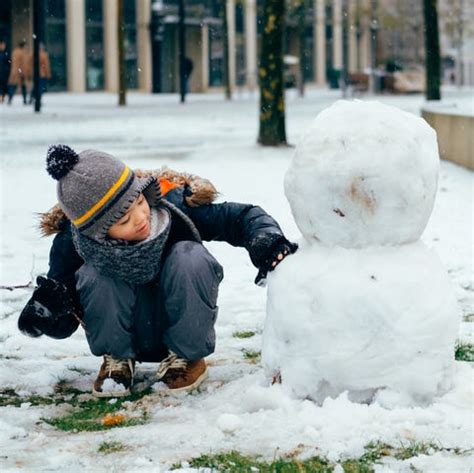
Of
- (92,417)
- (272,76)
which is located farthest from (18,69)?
Answer: (92,417)

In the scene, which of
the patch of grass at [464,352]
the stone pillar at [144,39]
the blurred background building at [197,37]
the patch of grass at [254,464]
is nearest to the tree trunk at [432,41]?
the patch of grass at [464,352]

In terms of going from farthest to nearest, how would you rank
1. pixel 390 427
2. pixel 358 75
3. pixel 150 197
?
pixel 358 75 < pixel 150 197 < pixel 390 427

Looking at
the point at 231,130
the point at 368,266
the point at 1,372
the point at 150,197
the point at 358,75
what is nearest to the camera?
the point at 368,266

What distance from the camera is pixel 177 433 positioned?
10.6 ft

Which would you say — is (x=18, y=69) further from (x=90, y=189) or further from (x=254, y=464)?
(x=254, y=464)

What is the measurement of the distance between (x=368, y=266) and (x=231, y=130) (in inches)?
568

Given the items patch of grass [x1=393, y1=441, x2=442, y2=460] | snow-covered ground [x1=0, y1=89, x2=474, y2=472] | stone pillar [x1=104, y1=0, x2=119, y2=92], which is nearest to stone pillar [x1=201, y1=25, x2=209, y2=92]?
stone pillar [x1=104, y1=0, x2=119, y2=92]

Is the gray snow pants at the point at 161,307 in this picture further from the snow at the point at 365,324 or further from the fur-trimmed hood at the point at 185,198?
the snow at the point at 365,324

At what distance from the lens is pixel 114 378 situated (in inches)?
149

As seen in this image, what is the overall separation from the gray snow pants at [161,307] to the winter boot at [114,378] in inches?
1.2

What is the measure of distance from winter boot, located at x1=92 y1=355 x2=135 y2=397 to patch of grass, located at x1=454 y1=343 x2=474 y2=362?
1.24 metres

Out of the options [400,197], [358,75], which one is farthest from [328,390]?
[358,75]

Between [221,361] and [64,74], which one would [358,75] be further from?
[221,361]

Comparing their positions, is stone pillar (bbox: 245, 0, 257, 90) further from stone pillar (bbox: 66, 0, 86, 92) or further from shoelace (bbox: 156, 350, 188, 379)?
shoelace (bbox: 156, 350, 188, 379)
